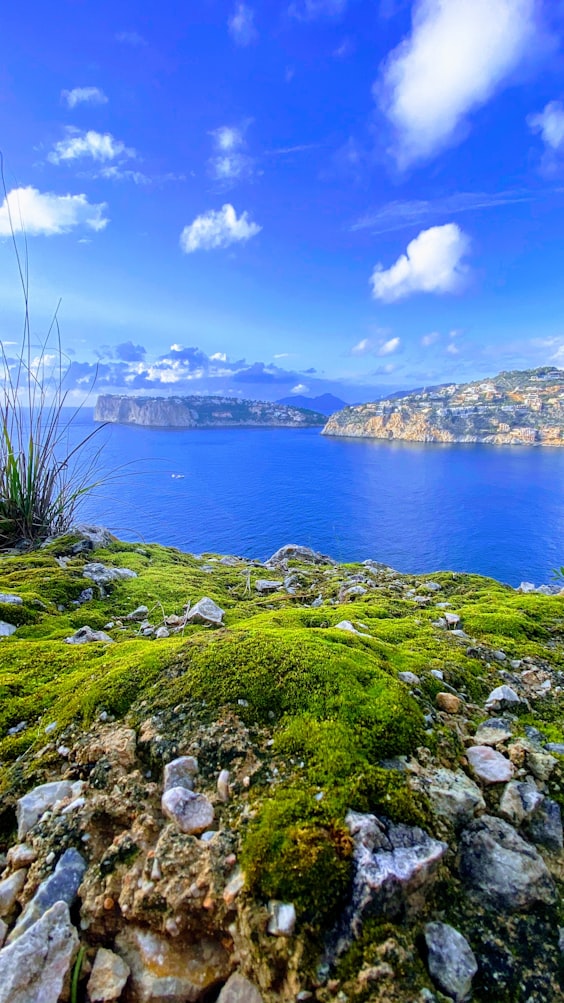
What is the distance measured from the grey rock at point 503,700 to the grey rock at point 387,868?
2.08m

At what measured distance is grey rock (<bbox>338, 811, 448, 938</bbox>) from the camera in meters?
2.03

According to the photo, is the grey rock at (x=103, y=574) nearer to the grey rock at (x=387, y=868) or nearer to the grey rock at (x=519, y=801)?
the grey rock at (x=387, y=868)

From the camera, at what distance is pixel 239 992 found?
1908mm

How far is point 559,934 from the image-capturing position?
2127mm

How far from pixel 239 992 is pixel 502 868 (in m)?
1.51

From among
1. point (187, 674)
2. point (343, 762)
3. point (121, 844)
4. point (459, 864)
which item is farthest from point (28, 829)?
point (459, 864)

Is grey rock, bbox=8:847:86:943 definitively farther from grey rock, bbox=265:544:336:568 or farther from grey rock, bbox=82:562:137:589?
grey rock, bbox=265:544:336:568

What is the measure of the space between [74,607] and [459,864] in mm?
6575

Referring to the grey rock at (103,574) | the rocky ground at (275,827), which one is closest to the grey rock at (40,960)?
the rocky ground at (275,827)

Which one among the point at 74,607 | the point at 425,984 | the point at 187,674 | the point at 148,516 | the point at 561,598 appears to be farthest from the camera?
the point at 148,516

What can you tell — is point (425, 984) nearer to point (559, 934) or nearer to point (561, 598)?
point (559, 934)

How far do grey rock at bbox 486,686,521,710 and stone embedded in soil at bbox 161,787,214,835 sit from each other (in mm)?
2894

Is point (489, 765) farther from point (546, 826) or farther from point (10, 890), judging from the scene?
point (10, 890)

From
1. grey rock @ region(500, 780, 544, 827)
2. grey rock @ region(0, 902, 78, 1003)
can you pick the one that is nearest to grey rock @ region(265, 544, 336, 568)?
grey rock @ region(500, 780, 544, 827)
